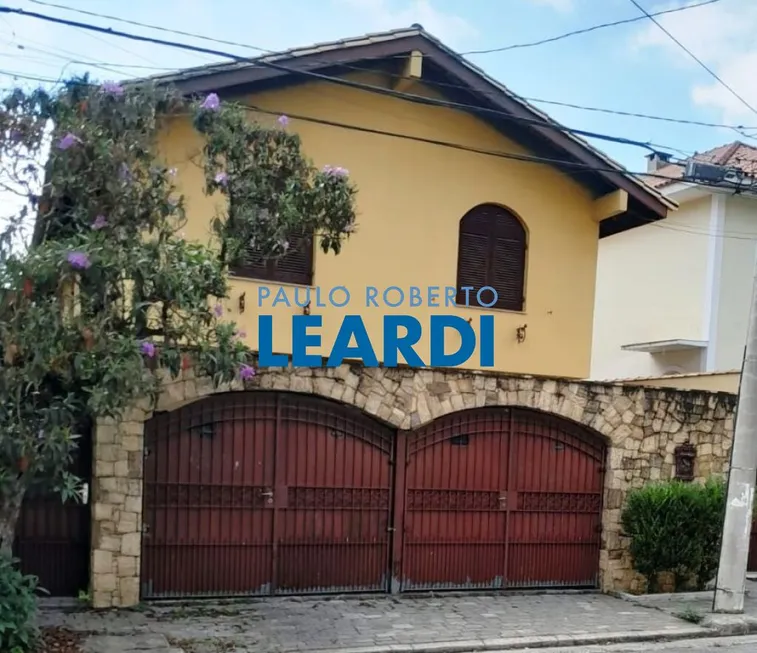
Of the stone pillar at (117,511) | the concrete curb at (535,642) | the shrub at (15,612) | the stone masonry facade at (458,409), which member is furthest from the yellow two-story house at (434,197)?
the shrub at (15,612)

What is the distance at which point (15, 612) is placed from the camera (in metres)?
6.32

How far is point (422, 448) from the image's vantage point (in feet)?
31.2

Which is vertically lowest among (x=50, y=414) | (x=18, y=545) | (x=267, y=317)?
(x=18, y=545)

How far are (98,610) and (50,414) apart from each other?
9.35 ft

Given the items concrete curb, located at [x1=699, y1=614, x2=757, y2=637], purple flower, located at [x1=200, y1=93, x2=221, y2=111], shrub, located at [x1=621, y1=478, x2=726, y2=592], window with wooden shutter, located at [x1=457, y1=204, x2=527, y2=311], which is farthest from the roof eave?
concrete curb, located at [x1=699, y1=614, x2=757, y2=637]

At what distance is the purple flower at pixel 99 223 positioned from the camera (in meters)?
6.34

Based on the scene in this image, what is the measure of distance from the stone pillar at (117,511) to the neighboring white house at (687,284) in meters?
11.9

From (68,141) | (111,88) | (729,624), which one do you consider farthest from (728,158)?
(68,141)

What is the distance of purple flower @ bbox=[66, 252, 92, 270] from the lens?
574 centimetres

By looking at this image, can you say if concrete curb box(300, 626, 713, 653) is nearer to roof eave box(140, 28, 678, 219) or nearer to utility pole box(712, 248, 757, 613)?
utility pole box(712, 248, 757, 613)

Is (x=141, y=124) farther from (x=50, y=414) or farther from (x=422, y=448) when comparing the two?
(x=422, y=448)

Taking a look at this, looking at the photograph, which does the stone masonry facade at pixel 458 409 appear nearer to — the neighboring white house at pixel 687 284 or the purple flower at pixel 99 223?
the purple flower at pixel 99 223

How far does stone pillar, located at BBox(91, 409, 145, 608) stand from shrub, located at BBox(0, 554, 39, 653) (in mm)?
1326

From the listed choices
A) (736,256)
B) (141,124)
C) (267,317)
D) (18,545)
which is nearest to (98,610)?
(18,545)
